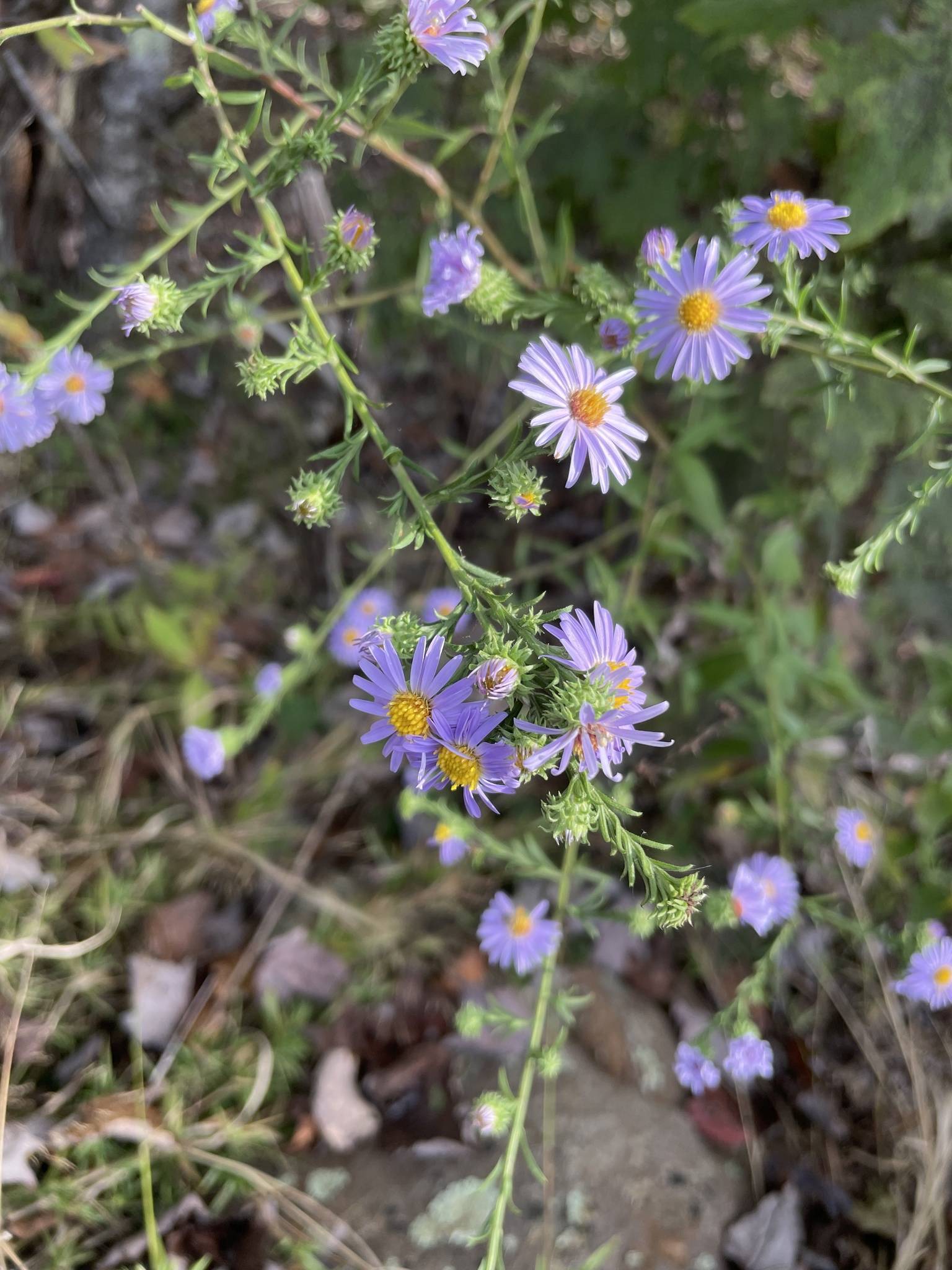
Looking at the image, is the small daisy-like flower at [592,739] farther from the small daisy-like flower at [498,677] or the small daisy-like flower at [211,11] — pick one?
the small daisy-like flower at [211,11]

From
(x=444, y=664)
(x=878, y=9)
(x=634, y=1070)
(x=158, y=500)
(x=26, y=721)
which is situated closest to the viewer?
(x=444, y=664)

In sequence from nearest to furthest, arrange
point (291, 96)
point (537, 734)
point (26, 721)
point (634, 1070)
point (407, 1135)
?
1. point (537, 734)
2. point (291, 96)
3. point (407, 1135)
4. point (634, 1070)
5. point (26, 721)

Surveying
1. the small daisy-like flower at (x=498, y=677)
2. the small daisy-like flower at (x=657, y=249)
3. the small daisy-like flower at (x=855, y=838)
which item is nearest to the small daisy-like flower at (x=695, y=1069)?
the small daisy-like flower at (x=855, y=838)

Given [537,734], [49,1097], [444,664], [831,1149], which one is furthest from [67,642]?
[831,1149]

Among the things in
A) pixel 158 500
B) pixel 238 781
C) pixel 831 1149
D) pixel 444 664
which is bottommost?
pixel 831 1149

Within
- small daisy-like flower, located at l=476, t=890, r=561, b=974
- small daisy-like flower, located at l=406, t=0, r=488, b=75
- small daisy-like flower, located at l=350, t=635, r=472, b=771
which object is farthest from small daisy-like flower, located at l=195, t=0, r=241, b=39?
small daisy-like flower, located at l=476, t=890, r=561, b=974

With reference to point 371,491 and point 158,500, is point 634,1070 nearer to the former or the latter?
point 371,491

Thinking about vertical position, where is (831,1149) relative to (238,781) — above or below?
below
